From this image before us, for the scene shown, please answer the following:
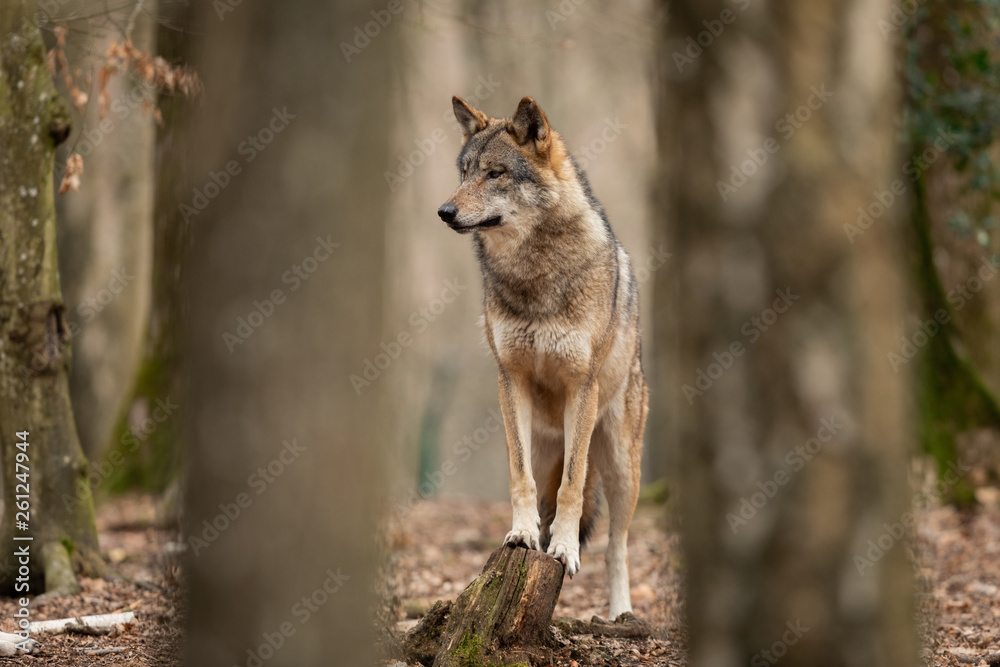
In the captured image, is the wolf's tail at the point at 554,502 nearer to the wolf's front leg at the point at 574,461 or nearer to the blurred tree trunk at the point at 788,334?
the wolf's front leg at the point at 574,461

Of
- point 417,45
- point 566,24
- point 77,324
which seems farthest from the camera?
point 566,24

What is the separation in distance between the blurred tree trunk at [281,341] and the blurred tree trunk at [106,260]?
33.3 feet

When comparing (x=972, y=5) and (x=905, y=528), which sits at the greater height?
(x=972, y=5)

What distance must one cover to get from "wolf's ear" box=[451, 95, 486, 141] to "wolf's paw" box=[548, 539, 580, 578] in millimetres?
2589

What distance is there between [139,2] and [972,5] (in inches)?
301

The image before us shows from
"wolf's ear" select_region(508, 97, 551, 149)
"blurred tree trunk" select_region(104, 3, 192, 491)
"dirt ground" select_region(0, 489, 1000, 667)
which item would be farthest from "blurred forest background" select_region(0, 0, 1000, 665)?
"blurred tree trunk" select_region(104, 3, 192, 491)

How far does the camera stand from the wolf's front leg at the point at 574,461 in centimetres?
479

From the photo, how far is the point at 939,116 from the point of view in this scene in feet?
27.2

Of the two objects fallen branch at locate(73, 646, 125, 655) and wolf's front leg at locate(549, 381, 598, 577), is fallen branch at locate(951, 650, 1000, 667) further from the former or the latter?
fallen branch at locate(73, 646, 125, 655)

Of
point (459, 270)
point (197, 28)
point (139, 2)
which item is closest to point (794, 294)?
point (197, 28)

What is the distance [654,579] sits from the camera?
24.4ft

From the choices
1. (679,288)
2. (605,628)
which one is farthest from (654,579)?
(679,288)

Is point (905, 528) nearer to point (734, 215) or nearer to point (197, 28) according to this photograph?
point (734, 215)

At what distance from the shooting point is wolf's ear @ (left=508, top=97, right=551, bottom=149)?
5108mm
